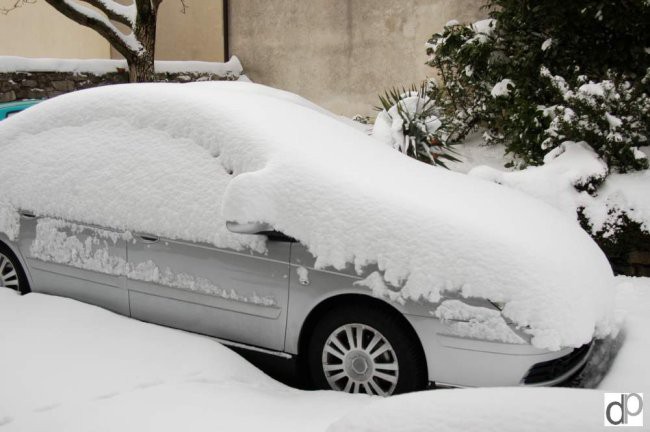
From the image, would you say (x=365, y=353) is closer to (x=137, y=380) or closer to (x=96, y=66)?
(x=137, y=380)

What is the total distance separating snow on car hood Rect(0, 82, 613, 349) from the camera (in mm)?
2650

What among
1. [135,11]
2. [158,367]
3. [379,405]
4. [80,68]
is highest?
[135,11]

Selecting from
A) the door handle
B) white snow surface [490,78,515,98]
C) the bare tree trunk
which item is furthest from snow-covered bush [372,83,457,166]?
the bare tree trunk

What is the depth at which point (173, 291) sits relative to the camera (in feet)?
10.5

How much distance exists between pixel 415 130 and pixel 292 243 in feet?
14.4

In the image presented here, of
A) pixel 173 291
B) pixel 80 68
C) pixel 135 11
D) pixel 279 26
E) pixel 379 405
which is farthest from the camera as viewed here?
pixel 279 26

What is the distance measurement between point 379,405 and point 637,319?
2458mm

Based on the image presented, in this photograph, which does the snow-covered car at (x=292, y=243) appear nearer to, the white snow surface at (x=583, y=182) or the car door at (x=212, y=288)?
the car door at (x=212, y=288)

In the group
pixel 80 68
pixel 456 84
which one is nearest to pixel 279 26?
pixel 80 68

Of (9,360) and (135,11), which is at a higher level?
(135,11)

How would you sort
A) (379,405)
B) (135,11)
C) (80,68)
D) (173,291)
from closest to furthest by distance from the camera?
(379,405)
(173,291)
(80,68)
(135,11)

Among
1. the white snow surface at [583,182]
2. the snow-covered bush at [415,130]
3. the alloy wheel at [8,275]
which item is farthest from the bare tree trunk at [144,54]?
the alloy wheel at [8,275]

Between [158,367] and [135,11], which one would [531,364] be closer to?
[158,367]

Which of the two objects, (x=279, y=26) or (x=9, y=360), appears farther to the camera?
(x=279, y=26)
